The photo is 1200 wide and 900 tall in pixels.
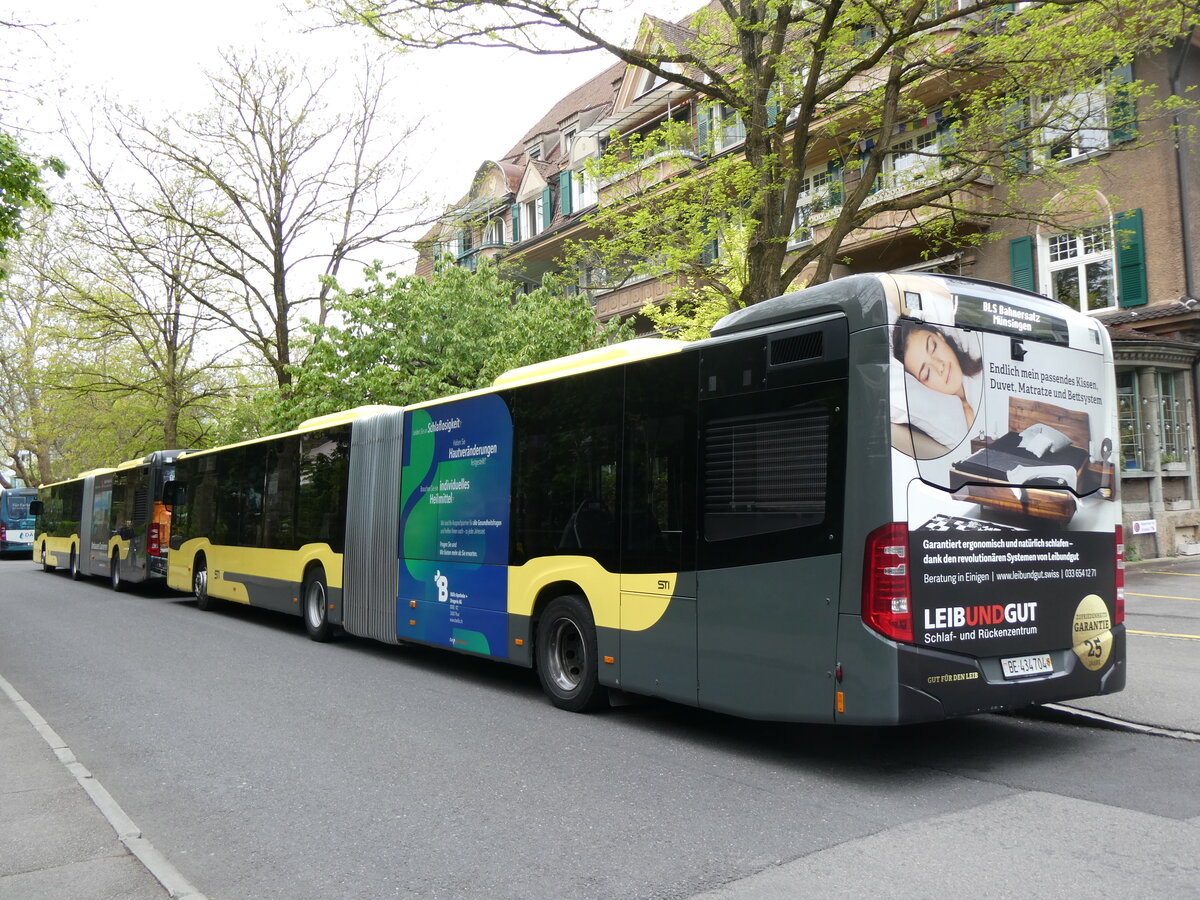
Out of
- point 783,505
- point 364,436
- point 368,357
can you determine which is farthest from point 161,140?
point 783,505

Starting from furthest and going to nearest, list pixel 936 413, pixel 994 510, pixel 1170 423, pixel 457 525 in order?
pixel 1170 423
pixel 457 525
pixel 994 510
pixel 936 413

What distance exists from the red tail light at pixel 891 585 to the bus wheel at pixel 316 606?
8800mm

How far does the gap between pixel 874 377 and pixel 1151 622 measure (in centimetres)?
870

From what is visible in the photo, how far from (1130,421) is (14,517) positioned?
39777 millimetres

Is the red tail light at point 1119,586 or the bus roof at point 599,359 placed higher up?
the bus roof at point 599,359

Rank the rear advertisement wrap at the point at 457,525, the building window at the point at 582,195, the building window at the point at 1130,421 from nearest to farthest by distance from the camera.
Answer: the rear advertisement wrap at the point at 457,525, the building window at the point at 1130,421, the building window at the point at 582,195

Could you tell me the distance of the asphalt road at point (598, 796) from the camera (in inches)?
170

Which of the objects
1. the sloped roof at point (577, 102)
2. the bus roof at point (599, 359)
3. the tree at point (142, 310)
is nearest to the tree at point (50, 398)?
the tree at point (142, 310)

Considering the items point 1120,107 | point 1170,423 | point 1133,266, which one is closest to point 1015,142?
point 1120,107

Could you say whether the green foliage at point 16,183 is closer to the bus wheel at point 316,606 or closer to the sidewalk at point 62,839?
the bus wheel at point 316,606

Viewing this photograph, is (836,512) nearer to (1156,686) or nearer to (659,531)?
(659,531)

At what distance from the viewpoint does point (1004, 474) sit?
240 inches

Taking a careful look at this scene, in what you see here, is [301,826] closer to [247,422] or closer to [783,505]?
[783,505]

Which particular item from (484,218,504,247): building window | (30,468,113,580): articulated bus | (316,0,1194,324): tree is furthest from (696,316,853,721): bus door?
(484,218,504,247): building window
